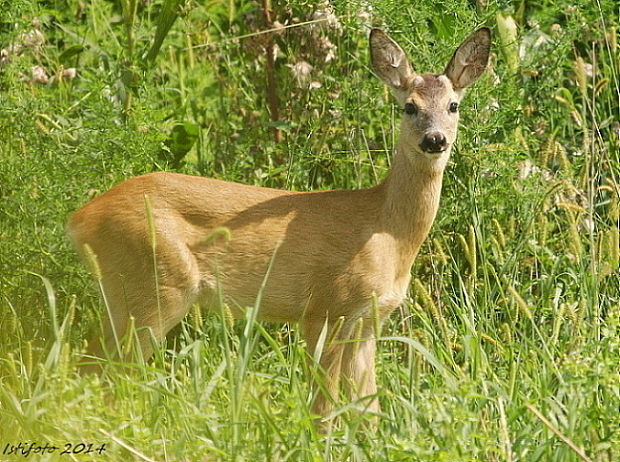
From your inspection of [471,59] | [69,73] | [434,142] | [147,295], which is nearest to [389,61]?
[471,59]

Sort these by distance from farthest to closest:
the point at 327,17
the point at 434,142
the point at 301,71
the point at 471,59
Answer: the point at 301,71 → the point at 327,17 → the point at 471,59 → the point at 434,142

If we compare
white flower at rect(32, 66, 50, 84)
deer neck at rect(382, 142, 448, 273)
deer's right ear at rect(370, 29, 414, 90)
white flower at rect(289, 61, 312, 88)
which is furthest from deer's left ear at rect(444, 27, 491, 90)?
white flower at rect(32, 66, 50, 84)

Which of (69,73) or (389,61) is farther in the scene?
(69,73)

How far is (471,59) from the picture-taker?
4953 mm

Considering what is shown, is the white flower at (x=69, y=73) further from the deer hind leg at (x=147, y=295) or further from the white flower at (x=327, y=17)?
the deer hind leg at (x=147, y=295)

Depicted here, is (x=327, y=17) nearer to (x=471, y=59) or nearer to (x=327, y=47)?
(x=327, y=47)

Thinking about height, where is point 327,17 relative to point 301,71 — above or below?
above

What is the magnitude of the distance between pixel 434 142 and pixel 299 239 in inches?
30.2

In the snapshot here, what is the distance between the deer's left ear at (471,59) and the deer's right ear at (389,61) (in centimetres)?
20

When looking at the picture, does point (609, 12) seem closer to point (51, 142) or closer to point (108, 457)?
point (51, 142)

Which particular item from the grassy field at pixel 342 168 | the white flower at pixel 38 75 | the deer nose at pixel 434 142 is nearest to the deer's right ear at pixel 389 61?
the grassy field at pixel 342 168

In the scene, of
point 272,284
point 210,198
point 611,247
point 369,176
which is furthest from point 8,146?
point 611,247

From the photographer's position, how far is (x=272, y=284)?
4.85 metres

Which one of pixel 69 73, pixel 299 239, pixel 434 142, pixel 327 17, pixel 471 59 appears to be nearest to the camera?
pixel 434 142
